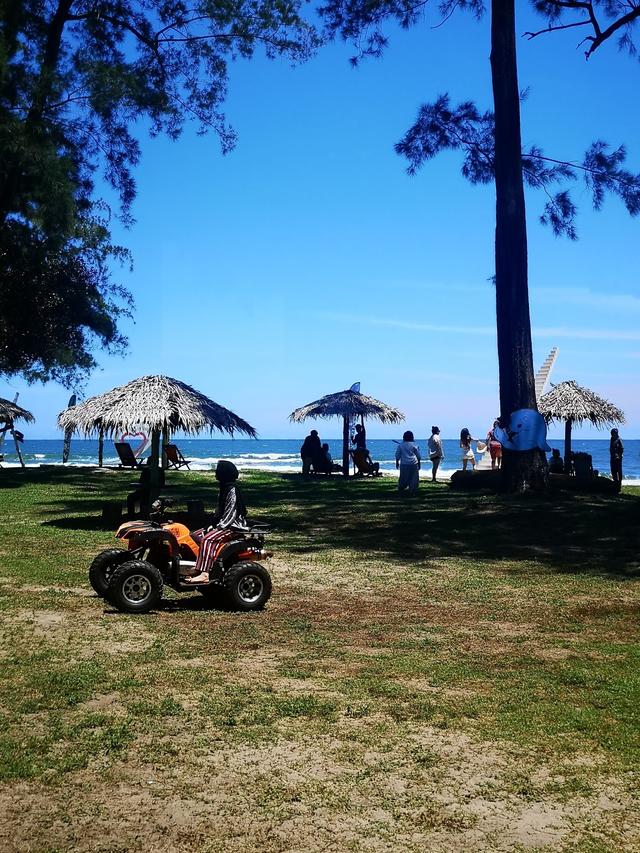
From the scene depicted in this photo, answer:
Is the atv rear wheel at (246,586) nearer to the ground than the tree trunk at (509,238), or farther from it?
nearer to the ground

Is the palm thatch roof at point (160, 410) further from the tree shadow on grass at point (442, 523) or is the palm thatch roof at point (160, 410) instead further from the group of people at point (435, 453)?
the group of people at point (435, 453)

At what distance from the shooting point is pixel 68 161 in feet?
70.7

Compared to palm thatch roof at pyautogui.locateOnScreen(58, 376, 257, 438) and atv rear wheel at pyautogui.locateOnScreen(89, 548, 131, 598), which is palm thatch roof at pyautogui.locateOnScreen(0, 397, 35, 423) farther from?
atv rear wheel at pyautogui.locateOnScreen(89, 548, 131, 598)

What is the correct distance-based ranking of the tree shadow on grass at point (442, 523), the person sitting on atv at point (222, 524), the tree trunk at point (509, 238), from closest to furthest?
the person sitting on atv at point (222, 524) → the tree shadow on grass at point (442, 523) → the tree trunk at point (509, 238)

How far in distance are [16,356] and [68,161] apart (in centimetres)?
632

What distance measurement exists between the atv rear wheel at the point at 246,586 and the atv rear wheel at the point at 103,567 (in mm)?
1145

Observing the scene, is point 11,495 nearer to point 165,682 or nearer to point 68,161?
point 68,161

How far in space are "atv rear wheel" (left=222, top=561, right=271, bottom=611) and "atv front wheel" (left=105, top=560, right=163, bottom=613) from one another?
0.71 metres

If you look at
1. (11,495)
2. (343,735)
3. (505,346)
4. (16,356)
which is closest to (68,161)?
(16,356)

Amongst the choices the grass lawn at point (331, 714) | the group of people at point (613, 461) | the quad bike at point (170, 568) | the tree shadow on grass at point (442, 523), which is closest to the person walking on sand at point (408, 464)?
the tree shadow on grass at point (442, 523)

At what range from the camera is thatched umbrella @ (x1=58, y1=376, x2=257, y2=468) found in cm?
1777

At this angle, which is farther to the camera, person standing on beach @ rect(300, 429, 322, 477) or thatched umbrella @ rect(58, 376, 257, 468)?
person standing on beach @ rect(300, 429, 322, 477)

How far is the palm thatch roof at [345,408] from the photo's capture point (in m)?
30.2

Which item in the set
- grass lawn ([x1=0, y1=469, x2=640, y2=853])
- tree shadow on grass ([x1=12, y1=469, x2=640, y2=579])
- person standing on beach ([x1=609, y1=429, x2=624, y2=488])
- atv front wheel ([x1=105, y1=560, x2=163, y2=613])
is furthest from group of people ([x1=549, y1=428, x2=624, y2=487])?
atv front wheel ([x1=105, y1=560, x2=163, y2=613])
